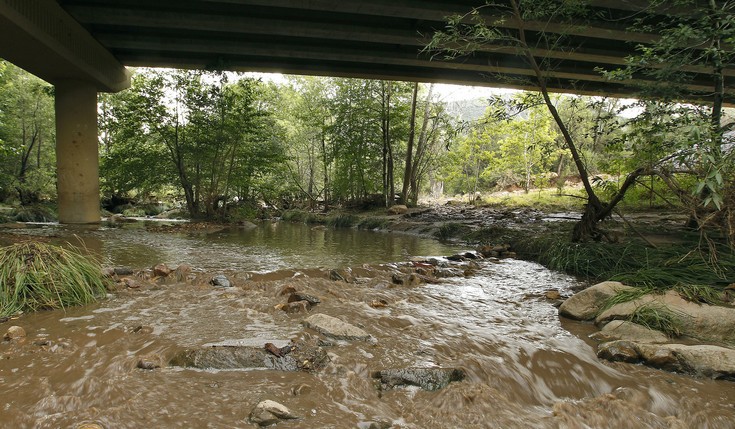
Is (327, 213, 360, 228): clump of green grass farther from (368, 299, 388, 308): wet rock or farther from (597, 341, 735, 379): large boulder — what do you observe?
(597, 341, 735, 379): large boulder

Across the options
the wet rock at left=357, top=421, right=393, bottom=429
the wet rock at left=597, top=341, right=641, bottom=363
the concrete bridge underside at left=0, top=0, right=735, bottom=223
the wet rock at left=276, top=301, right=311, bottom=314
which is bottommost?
the wet rock at left=357, top=421, right=393, bottom=429

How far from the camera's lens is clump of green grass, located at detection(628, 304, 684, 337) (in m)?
3.63

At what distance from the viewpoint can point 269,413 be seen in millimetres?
2201

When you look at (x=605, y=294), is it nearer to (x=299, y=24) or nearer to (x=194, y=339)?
(x=194, y=339)

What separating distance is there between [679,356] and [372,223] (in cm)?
1269

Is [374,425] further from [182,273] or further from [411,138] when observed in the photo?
[411,138]

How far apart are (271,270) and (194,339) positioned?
118 inches

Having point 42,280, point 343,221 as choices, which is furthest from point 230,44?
point 42,280

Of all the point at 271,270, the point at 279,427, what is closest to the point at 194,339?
the point at 279,427

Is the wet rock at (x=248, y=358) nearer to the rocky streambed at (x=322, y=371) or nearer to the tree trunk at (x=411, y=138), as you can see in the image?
the rocky streambed at (x=322, y=371)

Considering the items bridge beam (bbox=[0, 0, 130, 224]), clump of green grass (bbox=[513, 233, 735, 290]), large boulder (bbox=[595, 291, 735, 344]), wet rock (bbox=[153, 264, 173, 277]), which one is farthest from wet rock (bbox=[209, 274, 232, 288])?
bridge beam (bbox=[0, 0, 130, 224])

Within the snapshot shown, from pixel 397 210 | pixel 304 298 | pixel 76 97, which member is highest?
pixel 76 97

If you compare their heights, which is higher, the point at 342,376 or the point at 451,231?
the point at 451,231

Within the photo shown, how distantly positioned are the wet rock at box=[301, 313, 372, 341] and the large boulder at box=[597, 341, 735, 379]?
83.8 inches
